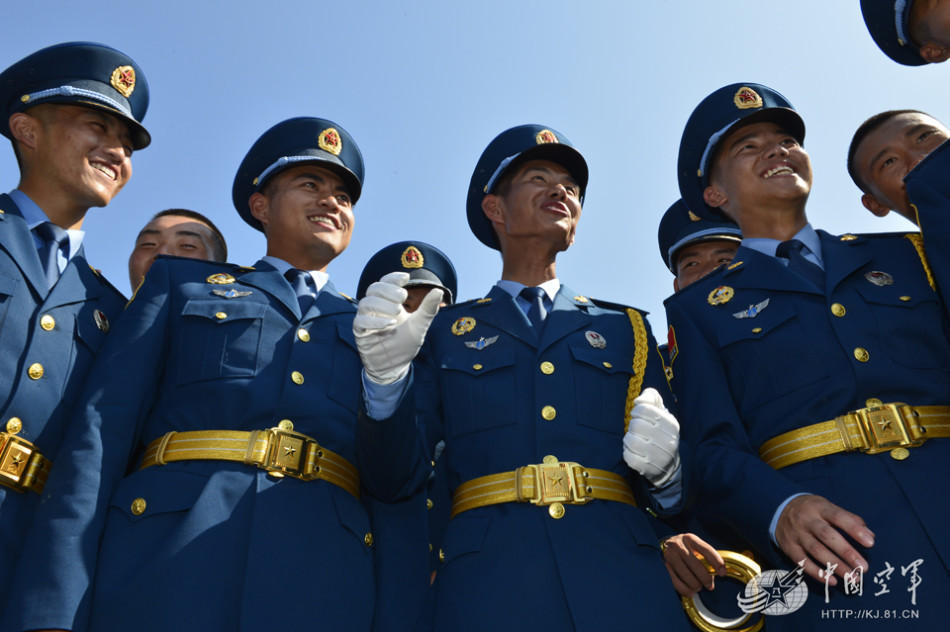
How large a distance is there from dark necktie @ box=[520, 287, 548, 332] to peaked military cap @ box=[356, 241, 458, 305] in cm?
334

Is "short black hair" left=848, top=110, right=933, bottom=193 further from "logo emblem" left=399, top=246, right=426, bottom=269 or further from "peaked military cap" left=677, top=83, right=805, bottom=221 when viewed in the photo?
"logo emblem" left=399, top=246, right=426, bottom=269

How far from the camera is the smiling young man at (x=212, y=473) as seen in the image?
10.2 feet

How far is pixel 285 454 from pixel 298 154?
2.13 meters

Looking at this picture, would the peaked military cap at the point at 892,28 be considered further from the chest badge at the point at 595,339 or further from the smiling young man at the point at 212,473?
the smiling young man at the point at 212,473

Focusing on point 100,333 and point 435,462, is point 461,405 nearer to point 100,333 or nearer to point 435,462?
point 435,462

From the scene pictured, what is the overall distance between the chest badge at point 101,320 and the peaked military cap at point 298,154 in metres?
1.31

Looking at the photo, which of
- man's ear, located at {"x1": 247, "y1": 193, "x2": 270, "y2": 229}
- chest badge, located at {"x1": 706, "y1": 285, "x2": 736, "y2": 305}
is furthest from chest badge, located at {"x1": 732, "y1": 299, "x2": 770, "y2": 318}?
man's ear, located at {"x1": 247, "y1": 193, "x2": 270, "y2": 229}

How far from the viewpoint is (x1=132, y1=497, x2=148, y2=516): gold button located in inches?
130

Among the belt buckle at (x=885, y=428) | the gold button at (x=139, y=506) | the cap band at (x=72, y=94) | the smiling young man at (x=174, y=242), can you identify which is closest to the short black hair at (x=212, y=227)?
the smiling young man at (x=174, y=242)

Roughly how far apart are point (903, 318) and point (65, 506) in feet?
12.3

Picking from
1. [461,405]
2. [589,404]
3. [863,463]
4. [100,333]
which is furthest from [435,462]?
[863,463]

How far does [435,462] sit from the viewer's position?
4551 millimetres

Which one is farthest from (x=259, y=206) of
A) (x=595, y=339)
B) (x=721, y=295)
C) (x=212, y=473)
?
(x=721, y=295)

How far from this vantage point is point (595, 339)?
4242 mm
